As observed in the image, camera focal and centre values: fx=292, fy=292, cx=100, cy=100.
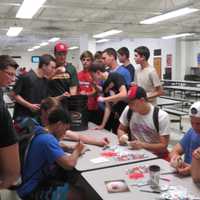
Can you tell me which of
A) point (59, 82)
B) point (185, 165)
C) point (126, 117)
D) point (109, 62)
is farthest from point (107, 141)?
point (109, 62)

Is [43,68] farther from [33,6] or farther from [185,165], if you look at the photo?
[33,6]

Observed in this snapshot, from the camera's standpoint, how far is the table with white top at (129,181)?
62.1 inches

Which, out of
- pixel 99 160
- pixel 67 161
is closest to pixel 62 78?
pixel 99 160

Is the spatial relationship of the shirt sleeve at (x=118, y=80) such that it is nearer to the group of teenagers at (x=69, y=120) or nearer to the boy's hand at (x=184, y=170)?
the group of teenagers at (x=69, y=120)

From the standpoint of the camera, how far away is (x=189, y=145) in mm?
2117


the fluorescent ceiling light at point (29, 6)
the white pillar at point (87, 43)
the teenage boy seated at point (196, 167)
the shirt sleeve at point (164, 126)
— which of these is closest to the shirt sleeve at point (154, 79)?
the shirt sleeve at point (164, 126)

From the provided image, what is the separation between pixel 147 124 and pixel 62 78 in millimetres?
1251

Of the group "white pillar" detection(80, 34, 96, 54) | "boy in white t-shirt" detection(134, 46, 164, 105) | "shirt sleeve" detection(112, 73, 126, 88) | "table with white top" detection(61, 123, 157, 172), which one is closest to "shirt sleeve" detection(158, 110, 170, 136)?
"table with white top" detection(61, 123, 157, 172)

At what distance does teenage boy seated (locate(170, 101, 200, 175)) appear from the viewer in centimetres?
188

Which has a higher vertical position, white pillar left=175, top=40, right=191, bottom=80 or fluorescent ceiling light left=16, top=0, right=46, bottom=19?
fluorescent ceiling light left=16, top=0, right=46, bottom=19

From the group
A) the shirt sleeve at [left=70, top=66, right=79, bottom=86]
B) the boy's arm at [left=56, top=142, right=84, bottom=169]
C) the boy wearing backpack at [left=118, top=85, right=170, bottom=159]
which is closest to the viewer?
the boy's arm at [left=56, top=142, right=84, bottom=169]

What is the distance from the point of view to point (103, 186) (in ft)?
5.59

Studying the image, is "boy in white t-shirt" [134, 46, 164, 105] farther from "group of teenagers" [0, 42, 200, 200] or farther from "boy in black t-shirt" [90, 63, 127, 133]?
"boy in black t-shirt" [90, 63, 127, 133]

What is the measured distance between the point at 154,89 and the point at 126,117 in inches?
42.6
